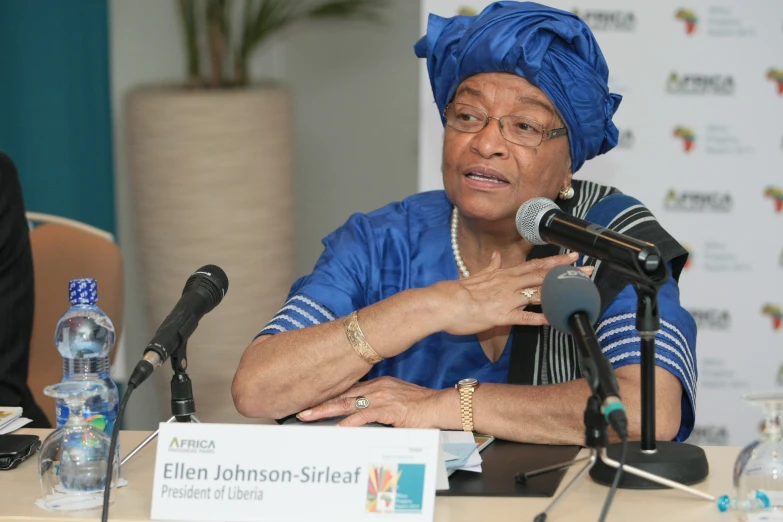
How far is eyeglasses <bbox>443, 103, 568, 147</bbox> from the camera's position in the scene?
246cm

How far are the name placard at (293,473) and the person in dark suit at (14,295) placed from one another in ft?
3.74

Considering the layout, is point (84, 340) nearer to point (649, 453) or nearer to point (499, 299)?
point (499, 299)

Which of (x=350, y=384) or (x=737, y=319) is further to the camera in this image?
(x=737, y=319)

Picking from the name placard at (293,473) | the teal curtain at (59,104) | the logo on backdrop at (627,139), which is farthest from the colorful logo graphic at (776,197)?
the teal curtain at (59,104)

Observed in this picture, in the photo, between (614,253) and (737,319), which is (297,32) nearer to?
(737,319)

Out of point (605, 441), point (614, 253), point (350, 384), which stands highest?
point (614, 253)

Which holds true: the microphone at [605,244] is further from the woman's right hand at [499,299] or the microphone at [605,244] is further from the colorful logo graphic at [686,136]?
the colorful logo graphic at [686,136]

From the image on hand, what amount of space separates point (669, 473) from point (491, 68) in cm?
105

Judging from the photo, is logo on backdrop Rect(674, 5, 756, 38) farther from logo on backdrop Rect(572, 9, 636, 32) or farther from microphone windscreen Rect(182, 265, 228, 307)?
microphone windscreen Rect(182, 265, 228, 307)

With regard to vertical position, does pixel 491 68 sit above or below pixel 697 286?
above

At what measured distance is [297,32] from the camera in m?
5.98

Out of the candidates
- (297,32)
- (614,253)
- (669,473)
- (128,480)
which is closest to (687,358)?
(669,473)

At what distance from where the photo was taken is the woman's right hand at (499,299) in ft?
7.32

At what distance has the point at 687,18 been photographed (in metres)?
3.81
